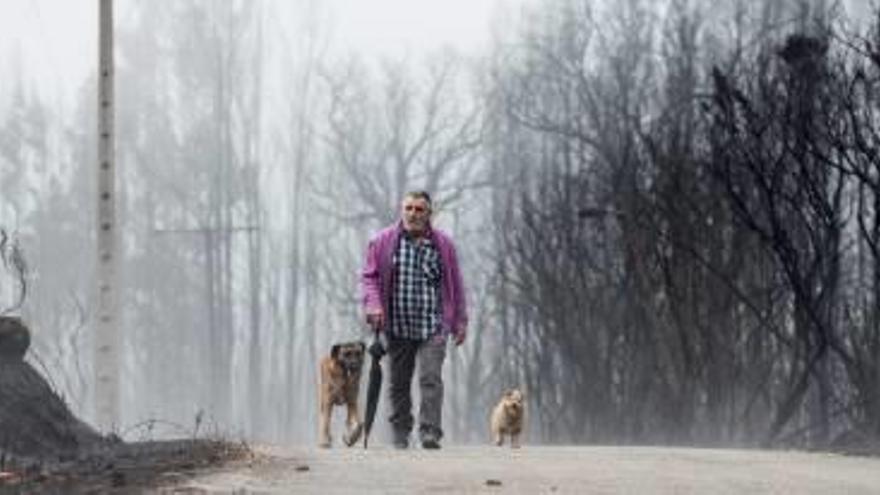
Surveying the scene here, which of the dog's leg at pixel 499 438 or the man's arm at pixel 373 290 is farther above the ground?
the man's arm at pixel 373 290

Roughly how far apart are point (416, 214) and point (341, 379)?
5.16 feet

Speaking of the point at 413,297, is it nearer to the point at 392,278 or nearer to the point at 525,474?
the point at 392,278

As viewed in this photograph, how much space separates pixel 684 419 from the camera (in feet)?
69.7

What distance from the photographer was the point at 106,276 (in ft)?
56.7

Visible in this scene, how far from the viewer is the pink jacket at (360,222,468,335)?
1202cm

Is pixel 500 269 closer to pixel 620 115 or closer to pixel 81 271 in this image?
pixel 620 115

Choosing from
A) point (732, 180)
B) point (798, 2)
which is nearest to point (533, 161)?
point (798, 2)

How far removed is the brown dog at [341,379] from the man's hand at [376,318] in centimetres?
90

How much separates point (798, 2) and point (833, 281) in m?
13.7

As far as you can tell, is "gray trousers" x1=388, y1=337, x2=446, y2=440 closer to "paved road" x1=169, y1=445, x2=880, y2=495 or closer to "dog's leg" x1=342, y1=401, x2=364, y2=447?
"dog's leg" x1=342, y1=401, x2=364, y2=447

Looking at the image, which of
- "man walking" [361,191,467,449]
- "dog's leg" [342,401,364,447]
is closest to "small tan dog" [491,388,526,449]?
"dog's leg" [342,401,364,447]

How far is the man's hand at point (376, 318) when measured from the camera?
39.0 feet

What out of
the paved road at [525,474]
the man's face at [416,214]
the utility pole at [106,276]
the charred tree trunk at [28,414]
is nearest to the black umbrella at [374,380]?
the man's face at [416,214]

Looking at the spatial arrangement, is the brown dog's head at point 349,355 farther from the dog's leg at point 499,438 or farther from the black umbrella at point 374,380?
the dog's leg at point 499,438
